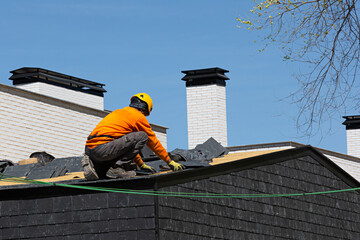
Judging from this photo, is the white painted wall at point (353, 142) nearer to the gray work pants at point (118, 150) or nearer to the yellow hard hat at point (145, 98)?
the yellow hard hat at point (145, 98)

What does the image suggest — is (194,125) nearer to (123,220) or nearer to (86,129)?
(86,129)

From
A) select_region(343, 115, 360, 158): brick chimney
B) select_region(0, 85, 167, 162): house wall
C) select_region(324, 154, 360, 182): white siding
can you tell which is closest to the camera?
select_region(0, 85, 167, 162): house wall

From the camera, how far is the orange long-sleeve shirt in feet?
38.0

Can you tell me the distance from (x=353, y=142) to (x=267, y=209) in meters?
15.8

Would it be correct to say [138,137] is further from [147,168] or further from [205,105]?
[205,105]

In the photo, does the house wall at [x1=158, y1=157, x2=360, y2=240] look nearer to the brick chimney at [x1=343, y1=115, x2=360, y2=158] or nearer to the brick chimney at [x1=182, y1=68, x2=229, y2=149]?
the brick chimney at [x1=182, y1=68, x2=229, y2=149]

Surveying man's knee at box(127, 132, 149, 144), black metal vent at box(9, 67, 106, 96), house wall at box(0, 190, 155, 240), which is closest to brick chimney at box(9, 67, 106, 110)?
black metal vent at box(9, 67, 106, 96)

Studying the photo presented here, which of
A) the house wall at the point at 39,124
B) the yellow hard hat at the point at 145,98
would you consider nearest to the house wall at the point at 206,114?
the house wall at the point at 39,124

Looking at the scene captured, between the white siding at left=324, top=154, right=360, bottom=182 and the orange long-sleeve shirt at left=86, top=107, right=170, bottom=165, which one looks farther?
the white siding at left=324, top=154, right=360, bottom=182

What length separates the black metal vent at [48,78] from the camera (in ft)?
79.0

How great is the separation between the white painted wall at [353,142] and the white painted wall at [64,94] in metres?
9.37

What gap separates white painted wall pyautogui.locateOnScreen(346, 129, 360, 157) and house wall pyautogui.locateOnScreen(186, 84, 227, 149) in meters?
7.19

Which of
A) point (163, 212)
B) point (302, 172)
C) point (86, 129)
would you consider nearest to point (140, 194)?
point (163, 212)

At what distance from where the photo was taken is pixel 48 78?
79.5 feet
